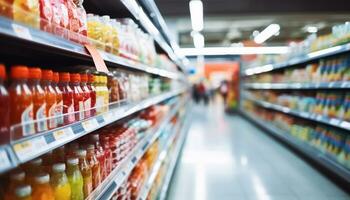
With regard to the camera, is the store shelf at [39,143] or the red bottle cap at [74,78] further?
the red bottle cap at [74,78]

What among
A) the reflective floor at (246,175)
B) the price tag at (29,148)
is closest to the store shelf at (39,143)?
the price tag at (29,148)

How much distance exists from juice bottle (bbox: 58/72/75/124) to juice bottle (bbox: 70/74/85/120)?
34 millimetres

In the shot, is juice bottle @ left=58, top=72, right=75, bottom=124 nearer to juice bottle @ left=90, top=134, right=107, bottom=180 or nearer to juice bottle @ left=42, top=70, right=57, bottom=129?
juice bottle @ left=42, top=70, right=57, bottom=129

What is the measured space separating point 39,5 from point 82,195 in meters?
0.70

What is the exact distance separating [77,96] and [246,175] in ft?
10.8

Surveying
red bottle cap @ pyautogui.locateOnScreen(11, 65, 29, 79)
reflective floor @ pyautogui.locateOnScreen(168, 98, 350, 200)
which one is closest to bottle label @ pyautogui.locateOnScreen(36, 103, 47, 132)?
red bottle cap @ pyautogui.locateOnScreen(11, 65, 29, 79)

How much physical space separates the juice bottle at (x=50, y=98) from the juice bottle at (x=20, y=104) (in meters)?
0.11

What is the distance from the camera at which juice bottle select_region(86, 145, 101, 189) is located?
54.2 inches

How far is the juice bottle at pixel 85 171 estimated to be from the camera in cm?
127

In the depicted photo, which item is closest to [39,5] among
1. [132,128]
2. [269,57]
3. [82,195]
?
[82,195]

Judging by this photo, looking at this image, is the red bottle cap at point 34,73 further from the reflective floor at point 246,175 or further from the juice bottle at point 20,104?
the reflective floor at point 246,175

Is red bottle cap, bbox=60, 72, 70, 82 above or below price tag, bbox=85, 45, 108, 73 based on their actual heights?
below

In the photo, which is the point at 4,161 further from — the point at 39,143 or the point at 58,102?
the point at 58,102

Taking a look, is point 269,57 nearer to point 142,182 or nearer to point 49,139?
point 142,182
